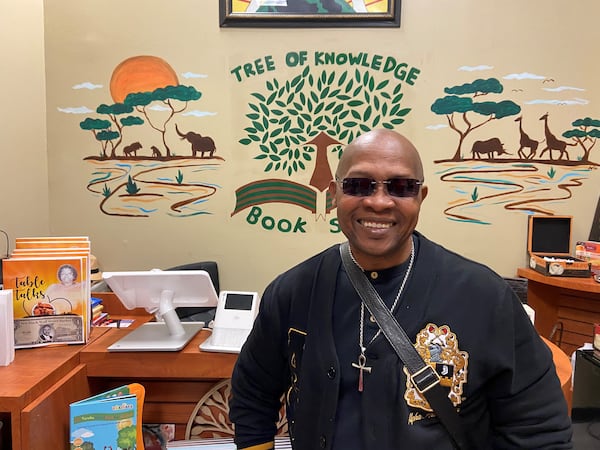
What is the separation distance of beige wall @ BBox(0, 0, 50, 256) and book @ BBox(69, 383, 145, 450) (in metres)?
1.61

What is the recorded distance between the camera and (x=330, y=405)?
0.93 metres

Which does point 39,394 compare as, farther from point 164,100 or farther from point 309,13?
point 309,13

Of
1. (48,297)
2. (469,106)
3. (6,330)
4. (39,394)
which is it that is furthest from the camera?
(469,106)

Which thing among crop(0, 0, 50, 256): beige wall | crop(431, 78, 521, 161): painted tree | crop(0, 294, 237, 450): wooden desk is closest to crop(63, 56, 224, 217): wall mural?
crop(0, 0, 50, 256): beige wall

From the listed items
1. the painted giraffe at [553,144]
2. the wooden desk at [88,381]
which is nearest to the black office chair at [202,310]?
the wooden desk at [88,381]

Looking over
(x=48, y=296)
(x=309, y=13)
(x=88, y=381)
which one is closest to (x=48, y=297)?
(x=48, y=296)

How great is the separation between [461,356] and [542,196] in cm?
262

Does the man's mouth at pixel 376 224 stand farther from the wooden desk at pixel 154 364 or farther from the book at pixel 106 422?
the book at pixel 106 422

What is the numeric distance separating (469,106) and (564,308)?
152 centimetres

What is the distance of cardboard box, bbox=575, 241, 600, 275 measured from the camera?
9.13 ft

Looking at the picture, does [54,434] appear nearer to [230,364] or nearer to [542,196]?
[230,364]

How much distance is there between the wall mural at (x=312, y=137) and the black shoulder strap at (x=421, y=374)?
2.20 metres

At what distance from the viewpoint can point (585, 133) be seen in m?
3.03

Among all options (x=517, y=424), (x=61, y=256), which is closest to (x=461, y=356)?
(x=517, y=424)
